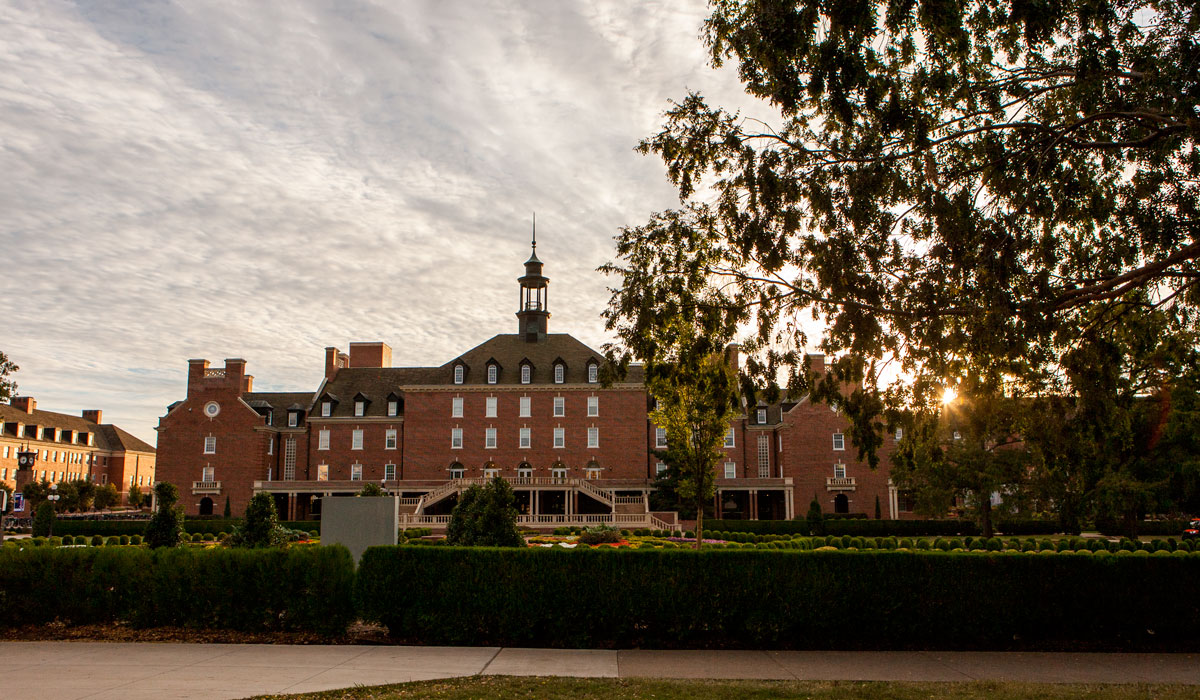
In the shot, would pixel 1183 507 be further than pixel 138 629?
Yes

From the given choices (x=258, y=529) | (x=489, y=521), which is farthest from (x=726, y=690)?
(x=258, y=529)

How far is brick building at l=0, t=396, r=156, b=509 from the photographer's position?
81.2 meters

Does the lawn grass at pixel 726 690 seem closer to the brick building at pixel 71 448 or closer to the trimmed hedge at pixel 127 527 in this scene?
the trimmed hedge at pixel 127 527

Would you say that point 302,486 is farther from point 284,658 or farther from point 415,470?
point 284,658

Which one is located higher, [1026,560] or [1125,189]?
[1125,189]

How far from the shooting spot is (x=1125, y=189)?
11148mm

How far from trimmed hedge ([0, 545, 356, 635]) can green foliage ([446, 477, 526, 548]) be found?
329cm

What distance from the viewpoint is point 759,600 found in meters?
11.9

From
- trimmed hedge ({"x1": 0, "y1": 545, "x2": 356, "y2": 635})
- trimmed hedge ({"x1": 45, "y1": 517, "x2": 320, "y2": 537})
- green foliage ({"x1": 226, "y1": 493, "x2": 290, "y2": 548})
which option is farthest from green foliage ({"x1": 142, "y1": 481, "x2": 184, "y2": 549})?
trimmed hedge ({"x1": 45, "y1": 517, "x2": 320, "y2": 537})

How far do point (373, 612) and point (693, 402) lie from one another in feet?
49.7

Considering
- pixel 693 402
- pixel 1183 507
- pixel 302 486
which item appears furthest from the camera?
pixel 302 486

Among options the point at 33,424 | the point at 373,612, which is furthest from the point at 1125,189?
the point at 33,424

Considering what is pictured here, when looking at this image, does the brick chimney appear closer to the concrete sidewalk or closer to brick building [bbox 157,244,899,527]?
brick building [bbox 157,244,899,527]

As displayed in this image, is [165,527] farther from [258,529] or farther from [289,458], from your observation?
[289,458]
